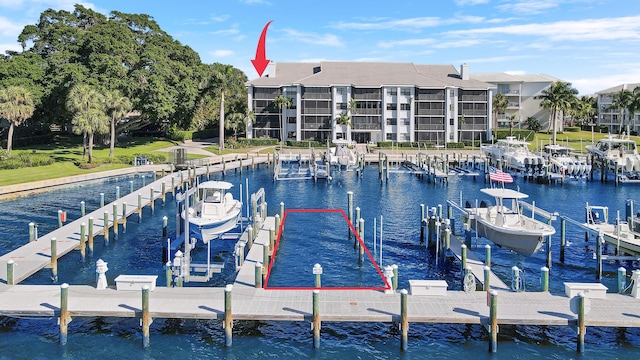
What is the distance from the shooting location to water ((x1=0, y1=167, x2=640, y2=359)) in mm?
22375

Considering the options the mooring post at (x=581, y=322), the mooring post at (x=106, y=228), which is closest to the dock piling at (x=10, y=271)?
the mooring post at (x=106, y=228)

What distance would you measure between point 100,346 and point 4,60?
78192mm

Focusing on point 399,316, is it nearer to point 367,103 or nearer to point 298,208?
point 298,208

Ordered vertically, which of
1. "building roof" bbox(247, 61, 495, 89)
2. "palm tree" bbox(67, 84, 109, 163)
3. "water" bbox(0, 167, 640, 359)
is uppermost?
"building roof" bbox(247, 61, 495, 89)

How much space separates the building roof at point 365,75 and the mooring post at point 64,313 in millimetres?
90874

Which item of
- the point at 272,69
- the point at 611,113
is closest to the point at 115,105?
the point at 272,69

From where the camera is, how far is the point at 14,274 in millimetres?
26859

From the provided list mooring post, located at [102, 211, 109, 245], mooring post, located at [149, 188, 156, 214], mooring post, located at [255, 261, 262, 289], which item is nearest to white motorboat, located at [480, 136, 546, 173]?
mooring post, located at [149, 188, 156, 214]

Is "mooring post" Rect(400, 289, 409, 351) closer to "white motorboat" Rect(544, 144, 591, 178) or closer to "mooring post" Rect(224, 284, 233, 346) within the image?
"mooring post" Rect(224, 284, 233, 346)

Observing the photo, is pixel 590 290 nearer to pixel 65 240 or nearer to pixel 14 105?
pixel 65 240

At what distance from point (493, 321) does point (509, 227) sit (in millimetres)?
12857

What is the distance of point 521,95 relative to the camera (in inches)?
5428

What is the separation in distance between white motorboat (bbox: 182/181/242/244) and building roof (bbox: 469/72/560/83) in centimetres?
11175

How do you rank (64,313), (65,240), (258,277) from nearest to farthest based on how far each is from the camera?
(64,313)
(258,277)
(65,240)
